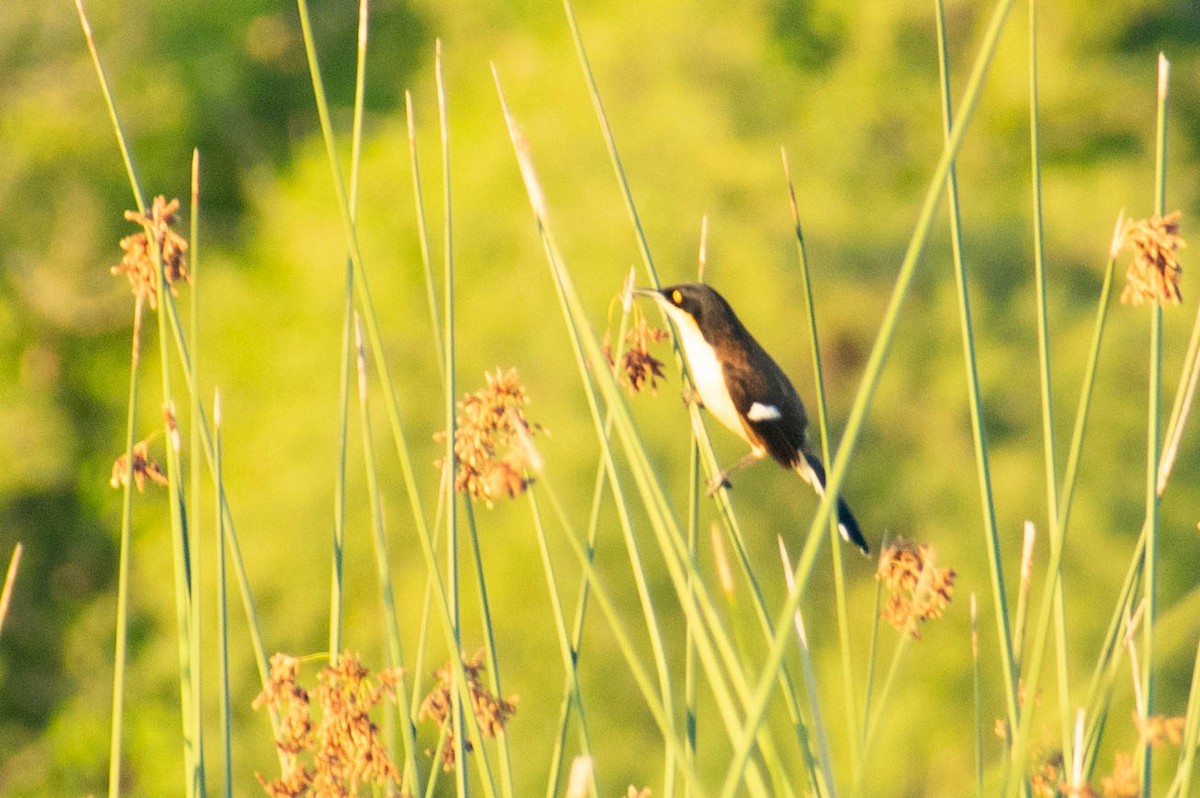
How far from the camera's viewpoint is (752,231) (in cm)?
1468

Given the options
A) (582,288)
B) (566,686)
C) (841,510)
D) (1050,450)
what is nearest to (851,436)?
(1050,450)

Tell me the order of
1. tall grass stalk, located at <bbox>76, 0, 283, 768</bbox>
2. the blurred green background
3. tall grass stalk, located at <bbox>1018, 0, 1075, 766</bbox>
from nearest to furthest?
1. tall grass stalk, located at <bbox>1018, 0, 1075, 766</bbox>
2. tall grass stalk, located at <bbox>76, 0, 283, 768</bbox>
3. the blurred green background

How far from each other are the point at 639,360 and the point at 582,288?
1112 cm

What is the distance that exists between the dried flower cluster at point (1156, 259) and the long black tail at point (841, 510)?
38.0 inches

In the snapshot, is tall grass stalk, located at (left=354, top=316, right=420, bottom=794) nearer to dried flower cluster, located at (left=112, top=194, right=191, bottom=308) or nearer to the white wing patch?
dried flower cluster, located at (left=112, top=194, right=191, bottom=308)

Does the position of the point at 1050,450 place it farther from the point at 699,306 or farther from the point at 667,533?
the point at 699,306

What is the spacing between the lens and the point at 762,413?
462cm

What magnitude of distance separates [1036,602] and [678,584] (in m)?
12.3

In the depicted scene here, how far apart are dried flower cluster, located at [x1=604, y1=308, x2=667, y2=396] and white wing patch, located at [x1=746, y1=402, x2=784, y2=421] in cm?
174

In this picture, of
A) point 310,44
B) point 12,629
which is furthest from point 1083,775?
point 12,629

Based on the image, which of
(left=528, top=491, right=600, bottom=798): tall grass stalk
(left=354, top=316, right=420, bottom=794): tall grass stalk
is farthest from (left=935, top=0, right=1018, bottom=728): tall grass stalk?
(left=354, top=316, right=420, bottom=794): tall grass stalk

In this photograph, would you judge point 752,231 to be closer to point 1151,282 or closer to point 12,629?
point 12,629

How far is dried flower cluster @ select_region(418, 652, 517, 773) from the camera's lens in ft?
7.75

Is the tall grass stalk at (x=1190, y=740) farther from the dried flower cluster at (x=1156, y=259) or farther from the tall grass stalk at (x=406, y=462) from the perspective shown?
the tall grass stalk at (x=406, y=462)
